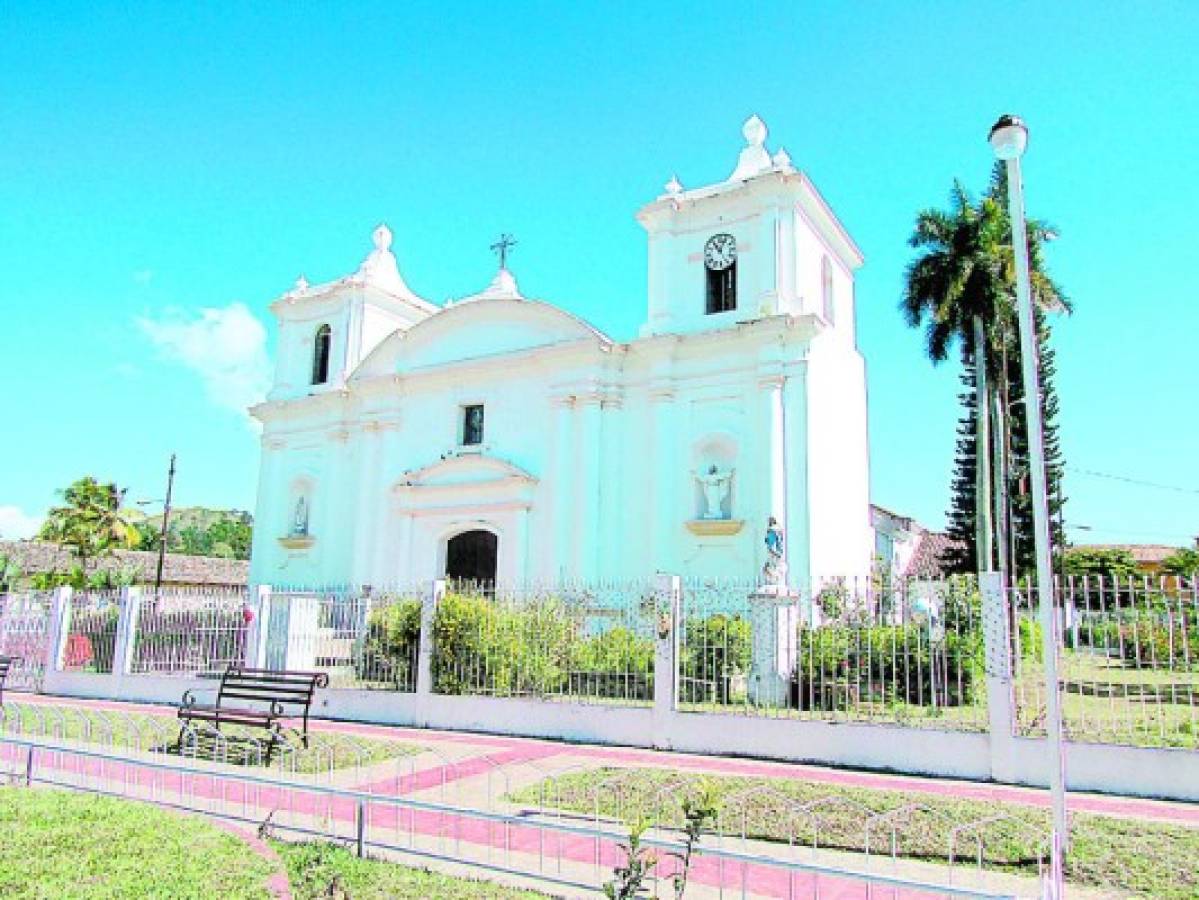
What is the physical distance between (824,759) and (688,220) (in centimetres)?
1355

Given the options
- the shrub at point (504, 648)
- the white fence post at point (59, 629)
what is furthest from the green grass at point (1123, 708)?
the white fence post at point (59, 629)

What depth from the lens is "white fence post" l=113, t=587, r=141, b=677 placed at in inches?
589

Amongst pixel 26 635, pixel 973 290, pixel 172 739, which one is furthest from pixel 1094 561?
pixel 26 635

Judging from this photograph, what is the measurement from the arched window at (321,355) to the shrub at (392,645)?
44.0 feet

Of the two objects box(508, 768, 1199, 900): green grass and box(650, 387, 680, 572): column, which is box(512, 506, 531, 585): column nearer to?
box(650, 387, 680, 572): column

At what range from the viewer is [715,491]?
18.5m

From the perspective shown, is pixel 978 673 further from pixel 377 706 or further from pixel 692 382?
pixel 692 382

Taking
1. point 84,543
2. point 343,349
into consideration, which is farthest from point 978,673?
point 84,543

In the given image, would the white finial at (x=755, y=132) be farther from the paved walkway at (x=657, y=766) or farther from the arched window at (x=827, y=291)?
the paved walkway at (x=657, y=766)

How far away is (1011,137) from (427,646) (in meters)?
8.96

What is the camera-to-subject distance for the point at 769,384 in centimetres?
1805

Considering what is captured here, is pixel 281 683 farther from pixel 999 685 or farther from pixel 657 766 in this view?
pixel 999 685

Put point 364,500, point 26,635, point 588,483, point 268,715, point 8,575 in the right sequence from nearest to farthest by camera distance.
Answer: point 268,715
point 26,635
point 588,483
point 364,500
point 8,575

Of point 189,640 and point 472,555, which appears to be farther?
point 472,555
